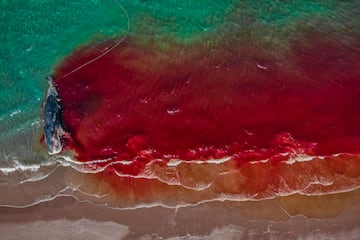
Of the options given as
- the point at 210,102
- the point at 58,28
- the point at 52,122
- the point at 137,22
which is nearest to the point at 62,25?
the point at 58,28

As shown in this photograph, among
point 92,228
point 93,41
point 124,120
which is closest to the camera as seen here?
point 92,228

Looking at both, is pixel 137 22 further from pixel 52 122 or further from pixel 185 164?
pixel 185 164

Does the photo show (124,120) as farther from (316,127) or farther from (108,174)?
(316,127)

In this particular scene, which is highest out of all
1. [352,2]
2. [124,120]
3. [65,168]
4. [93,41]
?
[352,2]

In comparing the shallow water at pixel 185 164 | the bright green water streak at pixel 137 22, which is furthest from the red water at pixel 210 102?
the bright green water streak at pixel 137 22

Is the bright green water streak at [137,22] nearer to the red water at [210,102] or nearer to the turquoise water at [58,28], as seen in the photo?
the turquoise water at [58,28]

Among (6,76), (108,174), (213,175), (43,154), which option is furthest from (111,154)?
(6,76)
